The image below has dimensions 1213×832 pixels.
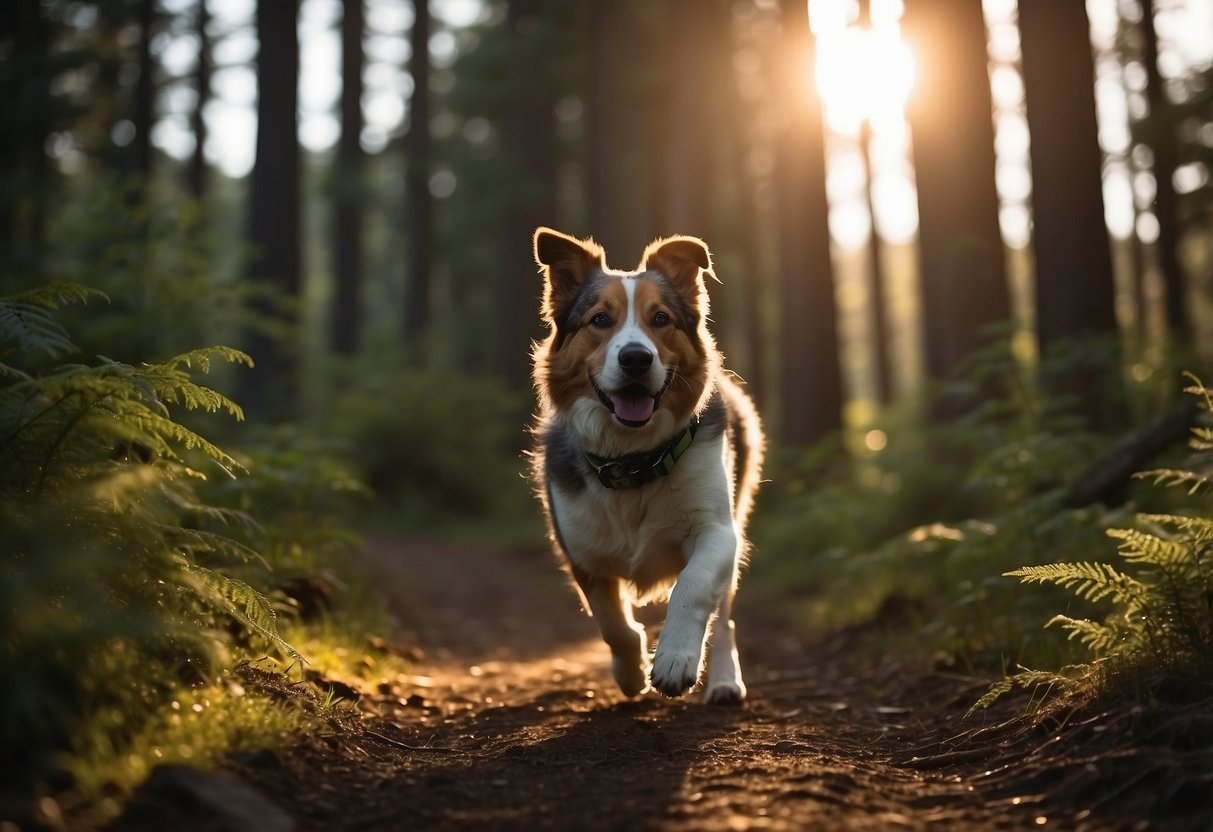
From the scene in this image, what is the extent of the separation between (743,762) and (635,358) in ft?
6.39

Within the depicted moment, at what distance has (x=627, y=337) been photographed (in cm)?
493

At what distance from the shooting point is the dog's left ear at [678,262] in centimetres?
572

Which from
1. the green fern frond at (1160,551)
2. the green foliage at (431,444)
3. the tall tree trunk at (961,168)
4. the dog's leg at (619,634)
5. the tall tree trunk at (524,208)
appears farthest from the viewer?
the tall tree trunk at (524,208)

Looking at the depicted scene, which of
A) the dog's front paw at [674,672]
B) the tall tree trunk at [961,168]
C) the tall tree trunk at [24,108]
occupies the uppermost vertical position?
the tall tree trunk at [24,108]

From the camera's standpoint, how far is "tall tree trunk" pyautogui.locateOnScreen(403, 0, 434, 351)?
24406mm

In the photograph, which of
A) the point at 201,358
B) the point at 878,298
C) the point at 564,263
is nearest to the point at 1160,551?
the point at 564,263

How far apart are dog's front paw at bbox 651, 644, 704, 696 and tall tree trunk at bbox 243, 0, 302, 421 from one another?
11745 mm

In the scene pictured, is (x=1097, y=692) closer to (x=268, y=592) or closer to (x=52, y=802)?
(x=52, y=802)

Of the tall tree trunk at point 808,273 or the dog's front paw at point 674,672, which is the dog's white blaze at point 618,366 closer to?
the dog's front paw at point 674,672

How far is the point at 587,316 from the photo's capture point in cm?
530

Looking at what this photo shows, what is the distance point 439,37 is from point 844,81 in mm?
19305

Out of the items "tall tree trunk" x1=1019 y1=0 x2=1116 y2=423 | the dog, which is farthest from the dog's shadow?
"tall tree trunk" x1=1019 y1=0 x2=1116 y2=423

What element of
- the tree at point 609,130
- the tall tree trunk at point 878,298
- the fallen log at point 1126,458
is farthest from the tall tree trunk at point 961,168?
the tall tree trunk at point 878,298

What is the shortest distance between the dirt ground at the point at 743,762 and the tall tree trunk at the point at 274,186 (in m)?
10.2
